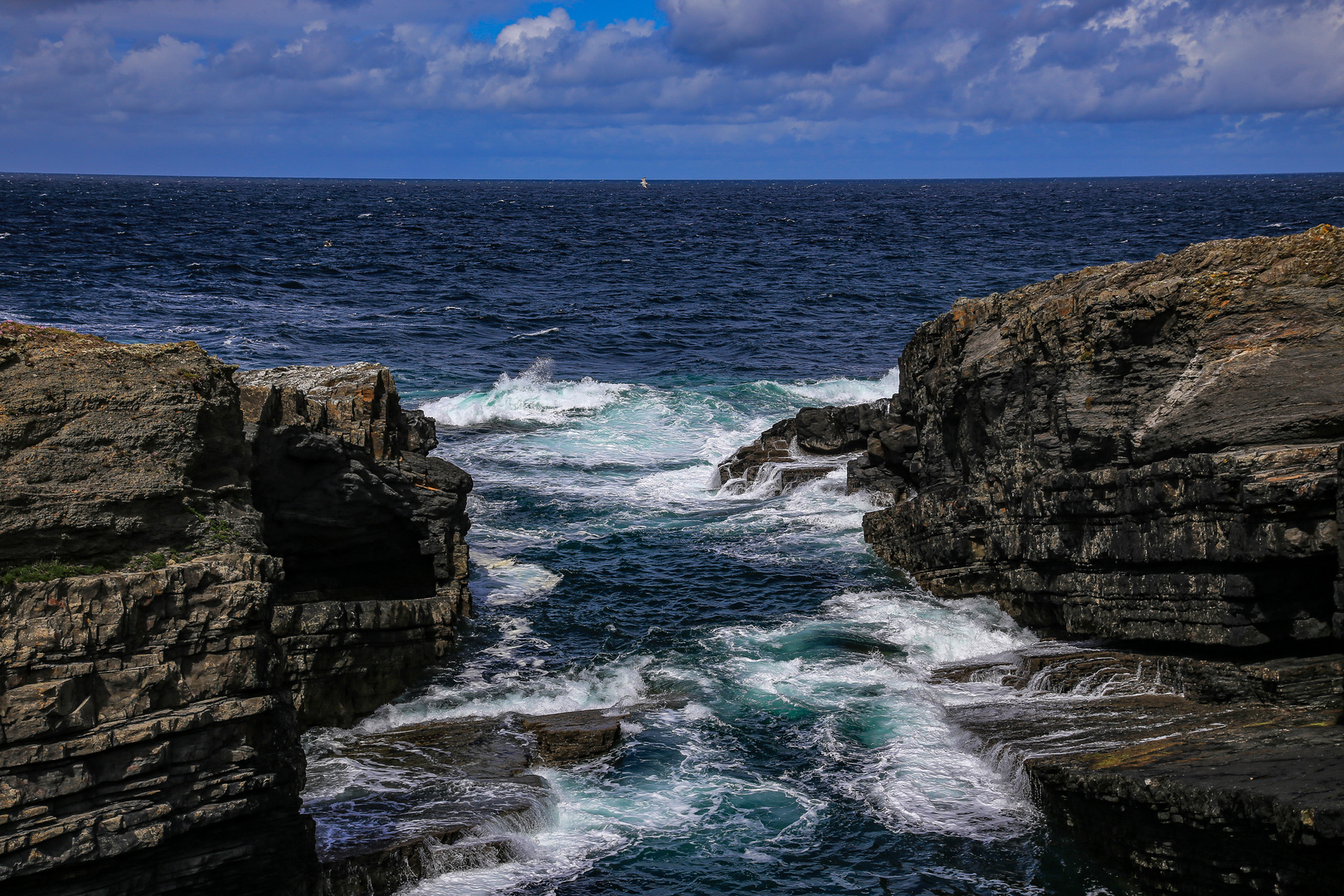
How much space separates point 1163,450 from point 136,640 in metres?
12.4

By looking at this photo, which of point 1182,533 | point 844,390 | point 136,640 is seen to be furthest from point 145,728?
point 844,390

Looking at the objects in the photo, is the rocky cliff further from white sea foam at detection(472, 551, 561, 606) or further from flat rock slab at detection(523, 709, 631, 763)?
white sea foam at detection(472, 551, 561, 606)

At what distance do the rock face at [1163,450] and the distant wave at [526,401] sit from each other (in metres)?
20.4

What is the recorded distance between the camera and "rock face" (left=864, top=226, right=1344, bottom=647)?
12.0 meters

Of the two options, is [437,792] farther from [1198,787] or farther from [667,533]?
[667,533]

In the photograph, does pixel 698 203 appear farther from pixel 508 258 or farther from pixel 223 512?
pixel 223 512

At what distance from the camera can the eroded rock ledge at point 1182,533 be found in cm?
966

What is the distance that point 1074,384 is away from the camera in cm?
1560

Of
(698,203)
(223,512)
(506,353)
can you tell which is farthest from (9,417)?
(698,203)

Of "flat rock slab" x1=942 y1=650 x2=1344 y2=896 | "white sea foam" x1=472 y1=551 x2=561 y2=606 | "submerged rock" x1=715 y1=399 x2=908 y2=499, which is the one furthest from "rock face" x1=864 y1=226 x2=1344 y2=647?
"white sea foam" x1=472 y1=551 x2=561 y2=606

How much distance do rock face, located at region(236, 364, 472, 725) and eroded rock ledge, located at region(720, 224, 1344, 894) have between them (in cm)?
848

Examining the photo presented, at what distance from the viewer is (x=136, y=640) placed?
8.27 metres

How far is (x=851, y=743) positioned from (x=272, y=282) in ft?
190

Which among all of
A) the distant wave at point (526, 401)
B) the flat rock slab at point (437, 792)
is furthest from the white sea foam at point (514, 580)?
the distant wave at point (526, 401)
